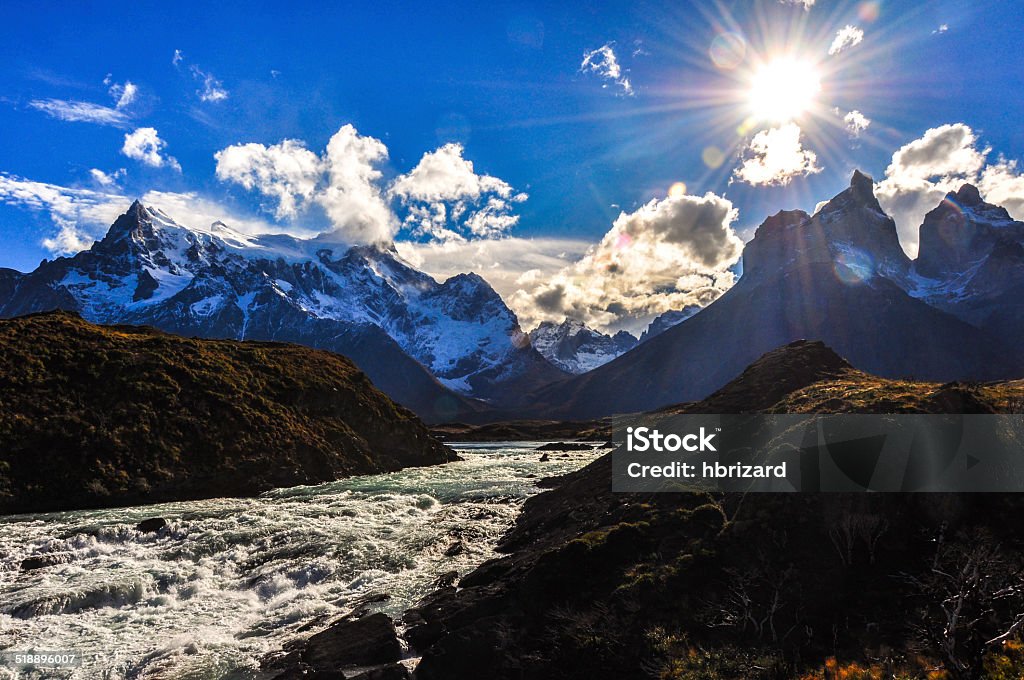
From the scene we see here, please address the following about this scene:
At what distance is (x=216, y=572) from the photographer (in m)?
28.7

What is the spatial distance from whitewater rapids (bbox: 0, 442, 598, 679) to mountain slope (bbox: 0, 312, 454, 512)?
5.65m

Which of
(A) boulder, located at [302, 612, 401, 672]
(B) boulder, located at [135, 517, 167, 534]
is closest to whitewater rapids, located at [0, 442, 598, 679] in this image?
(B) boulder, located at [135, 517, 167, 534]

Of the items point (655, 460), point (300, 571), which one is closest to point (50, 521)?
point (300, 571)

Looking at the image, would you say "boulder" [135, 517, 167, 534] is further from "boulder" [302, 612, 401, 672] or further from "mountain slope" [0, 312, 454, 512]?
"boulder" [302, 612, 401, 672]

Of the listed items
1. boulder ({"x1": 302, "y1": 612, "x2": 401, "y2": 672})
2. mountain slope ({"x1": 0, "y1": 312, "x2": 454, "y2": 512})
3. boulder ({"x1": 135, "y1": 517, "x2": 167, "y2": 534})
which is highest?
mountain slope ({"x1": 0, "y1": 312, "x2": 454, "y2": 512})

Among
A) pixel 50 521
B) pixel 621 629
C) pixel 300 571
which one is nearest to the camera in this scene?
pixel 621 629

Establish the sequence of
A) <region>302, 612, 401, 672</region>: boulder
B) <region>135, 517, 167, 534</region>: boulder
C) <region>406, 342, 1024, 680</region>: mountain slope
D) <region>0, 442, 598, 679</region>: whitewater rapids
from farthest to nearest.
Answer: <region>135, 517, 167, 534</region>: boulder
<region>0, 442, 598, 679</region>: whitewater rapids
<region>302, 612, 401, 672</region>: boulder
<region>406, 342, 1024, 680</region>: mountain slope

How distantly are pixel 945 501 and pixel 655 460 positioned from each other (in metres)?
20.1

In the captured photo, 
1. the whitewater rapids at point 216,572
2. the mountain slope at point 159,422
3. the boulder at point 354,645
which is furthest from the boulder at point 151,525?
the boulder at point 354,645

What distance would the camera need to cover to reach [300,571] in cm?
2827

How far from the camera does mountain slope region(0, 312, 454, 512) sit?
1758 inches

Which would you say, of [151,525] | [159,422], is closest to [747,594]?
→ [151,525]

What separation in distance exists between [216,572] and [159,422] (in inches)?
1284

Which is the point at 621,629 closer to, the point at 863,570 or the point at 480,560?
the point at 863,570
